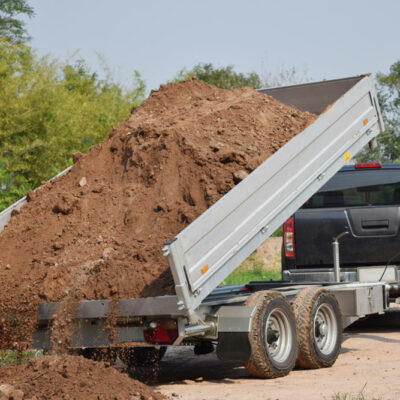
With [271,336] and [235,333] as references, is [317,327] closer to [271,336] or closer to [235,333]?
[271,336]

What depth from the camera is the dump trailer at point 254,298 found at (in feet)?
21.8

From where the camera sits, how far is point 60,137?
21781 mm

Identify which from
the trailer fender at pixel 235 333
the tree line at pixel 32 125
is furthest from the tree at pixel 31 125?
the trailer fender at pixel 235 333

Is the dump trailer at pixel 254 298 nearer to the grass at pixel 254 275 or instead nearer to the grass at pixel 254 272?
the grass at pixel 254 275

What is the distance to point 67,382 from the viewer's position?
5.87 metres

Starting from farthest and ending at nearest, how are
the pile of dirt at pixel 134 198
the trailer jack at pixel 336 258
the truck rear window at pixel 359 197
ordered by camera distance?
the truck rear window at pixel 359 197 → the trailer jack at pixel 336 258 → the pile of dirt at pixel 134 198

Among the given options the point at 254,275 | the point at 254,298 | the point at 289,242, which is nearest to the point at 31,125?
the point at 254,275

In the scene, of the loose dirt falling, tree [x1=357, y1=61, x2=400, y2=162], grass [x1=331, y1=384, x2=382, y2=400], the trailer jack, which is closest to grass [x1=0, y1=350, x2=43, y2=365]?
the loose dirt falling

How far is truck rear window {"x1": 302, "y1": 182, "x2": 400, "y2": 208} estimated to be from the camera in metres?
10.3

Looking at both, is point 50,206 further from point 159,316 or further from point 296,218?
point 296,218

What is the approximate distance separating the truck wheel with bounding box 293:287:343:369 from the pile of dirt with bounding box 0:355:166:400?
87.2 inches

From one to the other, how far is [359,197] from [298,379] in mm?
3657

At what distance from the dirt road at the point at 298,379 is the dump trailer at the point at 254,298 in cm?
24

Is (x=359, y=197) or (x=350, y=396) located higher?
(x=359, y=197)
